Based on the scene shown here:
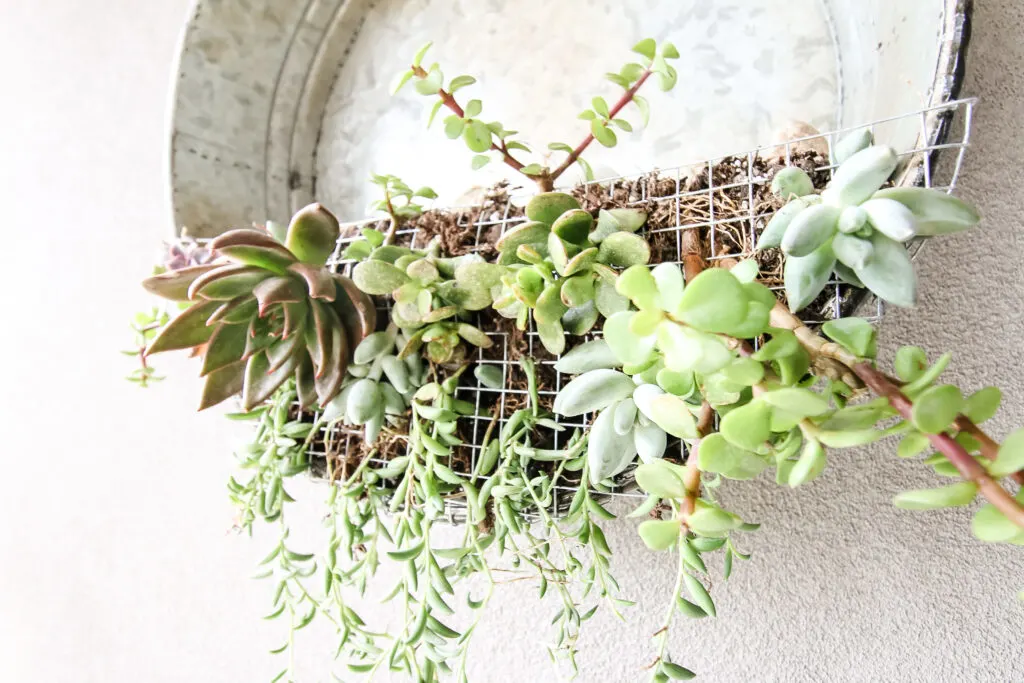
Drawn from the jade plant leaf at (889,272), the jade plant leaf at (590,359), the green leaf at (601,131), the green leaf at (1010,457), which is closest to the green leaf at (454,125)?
the green leaf at (601,131)

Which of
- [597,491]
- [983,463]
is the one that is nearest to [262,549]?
[597,491]

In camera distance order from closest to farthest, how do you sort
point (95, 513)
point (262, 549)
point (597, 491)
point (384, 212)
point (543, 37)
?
1. point (597, 491)
2. point (384, 212)
3. point (543, 37)
4. point (262, 549)
5. point (95, 513)

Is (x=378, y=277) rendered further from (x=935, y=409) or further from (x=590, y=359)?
(x=935, y=409)

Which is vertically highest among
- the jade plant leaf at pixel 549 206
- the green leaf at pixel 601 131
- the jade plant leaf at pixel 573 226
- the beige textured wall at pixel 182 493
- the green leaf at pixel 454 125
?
the green leaf at pixel 454 125

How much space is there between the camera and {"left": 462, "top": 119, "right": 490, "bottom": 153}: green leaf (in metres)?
0.51

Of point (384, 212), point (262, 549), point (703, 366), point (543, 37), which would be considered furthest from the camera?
point (262, 549)

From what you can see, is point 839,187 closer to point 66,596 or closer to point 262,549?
point 262,549

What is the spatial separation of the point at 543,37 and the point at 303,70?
13.8 inches

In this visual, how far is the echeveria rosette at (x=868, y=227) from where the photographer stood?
0.33 meters

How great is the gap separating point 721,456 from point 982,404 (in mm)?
127

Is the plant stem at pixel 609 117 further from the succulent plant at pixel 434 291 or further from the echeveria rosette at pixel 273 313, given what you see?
the echeveria rosette at pixel 273 313

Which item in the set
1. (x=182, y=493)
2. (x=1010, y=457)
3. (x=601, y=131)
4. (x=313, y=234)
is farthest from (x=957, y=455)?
(x=182, y=493)

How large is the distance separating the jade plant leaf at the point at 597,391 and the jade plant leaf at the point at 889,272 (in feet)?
0.50

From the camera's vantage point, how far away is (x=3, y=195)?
1275 mm
